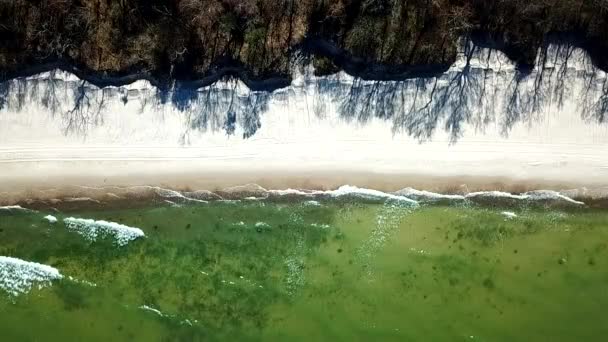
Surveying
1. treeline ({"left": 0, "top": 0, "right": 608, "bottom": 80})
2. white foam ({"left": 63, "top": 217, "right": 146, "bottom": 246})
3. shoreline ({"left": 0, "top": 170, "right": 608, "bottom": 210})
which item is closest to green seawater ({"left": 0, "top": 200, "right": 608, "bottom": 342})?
white foam ({"left": 63, "top": 217, "right": 146, "bottom": 246})

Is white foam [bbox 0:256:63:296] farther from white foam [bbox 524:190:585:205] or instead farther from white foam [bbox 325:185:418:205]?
white foam [bbox 524:190:585:205]

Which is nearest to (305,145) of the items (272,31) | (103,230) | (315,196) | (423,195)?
(315,196)

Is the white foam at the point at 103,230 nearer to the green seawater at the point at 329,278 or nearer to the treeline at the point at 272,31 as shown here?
the green seawater at the point at 329,278

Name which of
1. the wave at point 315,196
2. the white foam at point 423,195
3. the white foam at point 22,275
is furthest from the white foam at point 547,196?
the white foam at point 22,275

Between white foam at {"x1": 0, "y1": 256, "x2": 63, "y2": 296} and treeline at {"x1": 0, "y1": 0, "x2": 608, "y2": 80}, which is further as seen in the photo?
white foam at {"x1": 0, "y1": 256, "x2": 63, "y2": 296}

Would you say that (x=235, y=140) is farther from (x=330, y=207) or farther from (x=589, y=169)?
(x=589, y=169)

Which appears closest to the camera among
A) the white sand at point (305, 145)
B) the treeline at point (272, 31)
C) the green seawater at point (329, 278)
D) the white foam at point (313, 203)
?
the treeline at point (272, 31)
